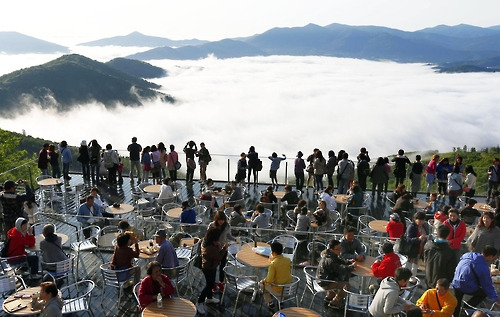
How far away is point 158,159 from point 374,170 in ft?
25.7

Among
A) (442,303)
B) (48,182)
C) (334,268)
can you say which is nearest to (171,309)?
(334,268)

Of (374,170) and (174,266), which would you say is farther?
(374,170)

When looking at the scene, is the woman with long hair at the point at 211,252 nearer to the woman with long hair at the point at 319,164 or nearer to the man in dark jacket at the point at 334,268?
the man in dark jacket at the point at 334,268

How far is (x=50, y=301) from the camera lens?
646cm

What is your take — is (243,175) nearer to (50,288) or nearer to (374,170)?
(374,170)

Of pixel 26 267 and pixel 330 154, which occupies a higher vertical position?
pixel 330 154

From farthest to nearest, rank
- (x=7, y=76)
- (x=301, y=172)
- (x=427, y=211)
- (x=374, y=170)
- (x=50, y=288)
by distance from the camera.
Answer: (x=7, y=76) → (x=301, y=172) → (x=374, y=170) → (x=427, y=211) → (x=50, y=288)

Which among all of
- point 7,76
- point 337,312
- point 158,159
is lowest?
point 337,312

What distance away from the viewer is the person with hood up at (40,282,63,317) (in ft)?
21.0

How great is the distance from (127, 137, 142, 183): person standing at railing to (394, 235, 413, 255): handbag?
11.0m

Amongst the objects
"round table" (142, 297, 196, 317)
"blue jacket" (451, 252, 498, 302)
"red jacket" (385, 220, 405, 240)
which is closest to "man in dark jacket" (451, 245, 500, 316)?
"blue jacket" (451, 252, 498, 302)

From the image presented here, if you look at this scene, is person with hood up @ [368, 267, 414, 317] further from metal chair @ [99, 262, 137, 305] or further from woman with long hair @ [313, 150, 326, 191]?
woman with long hair @ [313, 150, 326, 191]

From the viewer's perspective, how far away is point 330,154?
1591cm

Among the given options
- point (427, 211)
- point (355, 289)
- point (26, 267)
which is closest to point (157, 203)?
point (26, 267)
